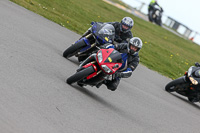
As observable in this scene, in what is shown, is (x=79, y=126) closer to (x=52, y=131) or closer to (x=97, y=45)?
(x=52, y=131)

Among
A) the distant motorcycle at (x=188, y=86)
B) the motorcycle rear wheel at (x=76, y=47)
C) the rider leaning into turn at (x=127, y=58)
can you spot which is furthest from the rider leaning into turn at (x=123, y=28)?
the distant motorcycle at (x=188, y=86)

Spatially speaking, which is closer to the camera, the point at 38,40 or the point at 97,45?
the point at 97,45

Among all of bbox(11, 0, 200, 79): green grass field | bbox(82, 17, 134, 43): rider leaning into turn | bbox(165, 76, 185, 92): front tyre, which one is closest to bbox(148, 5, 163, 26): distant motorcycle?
bbox(11, 0, 200, 79): green grass field

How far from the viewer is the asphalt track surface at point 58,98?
6645 millimetres

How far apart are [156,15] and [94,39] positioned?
28573 millimetres

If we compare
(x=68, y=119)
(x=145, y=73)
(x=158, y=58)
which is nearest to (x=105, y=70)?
(x=68, y=119)

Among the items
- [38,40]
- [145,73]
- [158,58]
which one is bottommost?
[158,58]

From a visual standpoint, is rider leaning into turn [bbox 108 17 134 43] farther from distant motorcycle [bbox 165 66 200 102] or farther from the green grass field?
the green grass field

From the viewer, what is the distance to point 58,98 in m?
8.02

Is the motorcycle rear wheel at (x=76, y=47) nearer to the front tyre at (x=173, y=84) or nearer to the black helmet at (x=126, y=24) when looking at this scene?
the black helmet at (x=126, y=24)

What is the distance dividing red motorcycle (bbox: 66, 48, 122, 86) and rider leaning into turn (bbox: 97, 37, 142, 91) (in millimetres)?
473

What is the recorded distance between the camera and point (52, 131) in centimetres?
619

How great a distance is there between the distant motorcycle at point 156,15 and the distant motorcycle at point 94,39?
27.7 meters

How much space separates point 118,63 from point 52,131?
11.5ft
